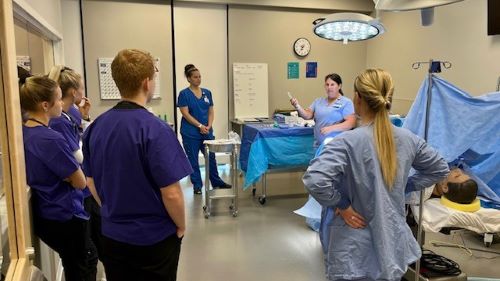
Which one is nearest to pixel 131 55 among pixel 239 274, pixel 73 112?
pixel 73 112

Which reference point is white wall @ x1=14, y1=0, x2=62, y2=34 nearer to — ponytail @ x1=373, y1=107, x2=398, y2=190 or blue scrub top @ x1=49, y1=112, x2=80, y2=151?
blue scrub top @ x1=49, y1=112, x2=80, y2=151

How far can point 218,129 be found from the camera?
604 centimetres

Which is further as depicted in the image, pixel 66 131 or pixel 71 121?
pixel 71 121

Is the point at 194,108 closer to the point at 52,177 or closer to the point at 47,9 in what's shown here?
the point at 47,9

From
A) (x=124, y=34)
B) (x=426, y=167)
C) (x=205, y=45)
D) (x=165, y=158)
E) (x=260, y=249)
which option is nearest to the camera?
(x=165, y=158)

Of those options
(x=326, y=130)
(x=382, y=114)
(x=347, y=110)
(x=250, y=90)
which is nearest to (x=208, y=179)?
(x=326, y=130)

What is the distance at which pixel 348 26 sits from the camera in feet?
8.96

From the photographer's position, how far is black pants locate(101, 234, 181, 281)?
1.50 metres

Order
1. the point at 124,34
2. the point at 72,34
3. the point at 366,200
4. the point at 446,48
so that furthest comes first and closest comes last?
the point at 124,34 < the point at 72,34 < the point at 446,48 < the point at 366,200

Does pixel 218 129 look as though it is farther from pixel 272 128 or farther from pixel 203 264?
pixel 203 264

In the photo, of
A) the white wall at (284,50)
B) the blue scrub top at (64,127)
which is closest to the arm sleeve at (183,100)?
the white wall at (284,50)

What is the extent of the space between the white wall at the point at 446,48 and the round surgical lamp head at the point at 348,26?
2.26 meters

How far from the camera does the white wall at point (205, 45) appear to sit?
5604 millimetres

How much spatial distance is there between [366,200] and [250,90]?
4.56 meters
